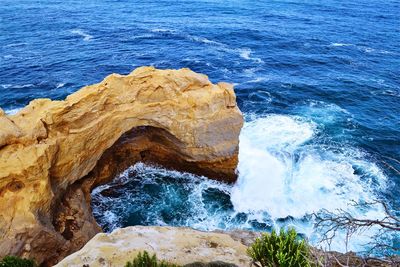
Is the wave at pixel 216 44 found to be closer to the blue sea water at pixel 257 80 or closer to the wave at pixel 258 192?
the blue sea water at pixel 257 80

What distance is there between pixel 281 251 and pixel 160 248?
7.08 metres

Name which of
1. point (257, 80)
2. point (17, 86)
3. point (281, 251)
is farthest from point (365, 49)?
point (281, 251)

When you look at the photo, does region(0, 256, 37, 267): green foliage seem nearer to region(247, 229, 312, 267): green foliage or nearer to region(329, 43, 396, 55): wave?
region(247, 229, 312, 267): green foliage

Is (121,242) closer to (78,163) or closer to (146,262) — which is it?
(146,262)

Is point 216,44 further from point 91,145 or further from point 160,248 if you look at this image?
point 160,248

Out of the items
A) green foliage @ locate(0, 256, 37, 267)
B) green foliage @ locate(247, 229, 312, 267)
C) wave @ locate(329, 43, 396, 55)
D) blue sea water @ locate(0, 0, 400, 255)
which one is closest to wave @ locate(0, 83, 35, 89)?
blue sea water @ locate(0, 0, 400, 255)

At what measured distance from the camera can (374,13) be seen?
260 feet

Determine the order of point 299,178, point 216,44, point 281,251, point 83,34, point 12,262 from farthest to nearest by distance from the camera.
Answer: point 83,34
point 216,44
point 299,178
point 12,262
point 281,251

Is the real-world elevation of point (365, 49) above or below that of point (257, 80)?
above

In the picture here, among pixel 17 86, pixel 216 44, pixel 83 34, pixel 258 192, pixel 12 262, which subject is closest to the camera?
pixel 12 262

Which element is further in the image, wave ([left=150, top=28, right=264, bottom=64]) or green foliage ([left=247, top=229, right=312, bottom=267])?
wave ([left=150, top=28, right=264, bottom=64])

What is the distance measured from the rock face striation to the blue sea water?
2.21 meters

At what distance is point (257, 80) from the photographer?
50.5 metres

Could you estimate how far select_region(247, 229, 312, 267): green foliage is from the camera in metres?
14.8
